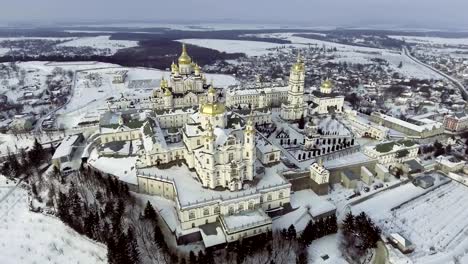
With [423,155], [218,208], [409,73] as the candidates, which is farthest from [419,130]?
[409,73]

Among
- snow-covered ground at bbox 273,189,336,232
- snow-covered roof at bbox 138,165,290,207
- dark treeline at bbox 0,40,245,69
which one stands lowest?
snow-covered ground at bbox 273,189,336,232

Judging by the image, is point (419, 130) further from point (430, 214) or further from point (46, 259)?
point (46, 259)

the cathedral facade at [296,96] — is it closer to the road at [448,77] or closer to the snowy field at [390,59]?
the road at [448,77]

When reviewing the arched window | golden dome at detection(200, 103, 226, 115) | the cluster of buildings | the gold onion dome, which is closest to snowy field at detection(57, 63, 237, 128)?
the cluster of buildings

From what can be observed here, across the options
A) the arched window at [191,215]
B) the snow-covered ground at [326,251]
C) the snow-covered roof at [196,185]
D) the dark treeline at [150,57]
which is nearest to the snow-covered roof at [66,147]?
the snow-covered roof at [196,185]

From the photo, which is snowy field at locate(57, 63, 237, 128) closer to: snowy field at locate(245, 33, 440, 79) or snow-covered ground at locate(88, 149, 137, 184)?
snow-covered ground at locate(88, 149, 137, 184)

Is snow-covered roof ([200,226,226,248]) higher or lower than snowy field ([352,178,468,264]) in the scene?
higher

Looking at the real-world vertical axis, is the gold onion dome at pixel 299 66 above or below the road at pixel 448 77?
above
